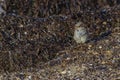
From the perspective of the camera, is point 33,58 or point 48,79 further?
point 33,58

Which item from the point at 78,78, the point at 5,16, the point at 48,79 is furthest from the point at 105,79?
the point at 5,16

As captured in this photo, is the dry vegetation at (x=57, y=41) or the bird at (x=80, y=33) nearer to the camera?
the dry vegetation at (x=57, y=41)

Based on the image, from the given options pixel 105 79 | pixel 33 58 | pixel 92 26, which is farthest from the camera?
pixel 92 26

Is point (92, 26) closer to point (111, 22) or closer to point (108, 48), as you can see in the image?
point (111, 22)

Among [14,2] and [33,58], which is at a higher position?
[14,2]
